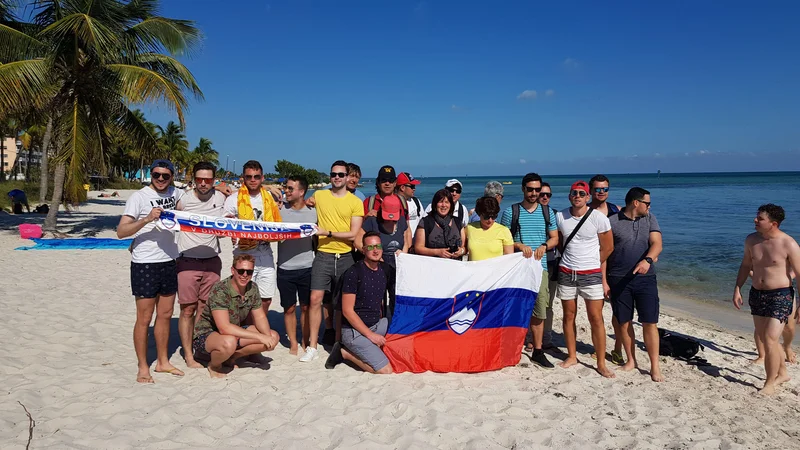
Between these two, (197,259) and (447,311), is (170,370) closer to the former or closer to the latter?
(197,259)

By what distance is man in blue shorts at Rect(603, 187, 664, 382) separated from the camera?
5.12 metres

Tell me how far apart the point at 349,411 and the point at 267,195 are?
8.20ft

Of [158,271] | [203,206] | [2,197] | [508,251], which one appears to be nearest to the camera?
[158,271]

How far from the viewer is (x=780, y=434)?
4098 mm

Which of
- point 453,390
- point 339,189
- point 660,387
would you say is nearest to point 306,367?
point 453,390

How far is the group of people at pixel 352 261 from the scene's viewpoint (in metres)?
4.66

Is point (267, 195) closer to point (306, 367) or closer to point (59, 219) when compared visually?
point (306, 367)

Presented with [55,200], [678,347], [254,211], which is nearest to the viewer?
[254,211]

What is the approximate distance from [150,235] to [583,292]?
434cm

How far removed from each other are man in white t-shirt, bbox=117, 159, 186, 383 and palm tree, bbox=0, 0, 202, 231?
27.0 ft

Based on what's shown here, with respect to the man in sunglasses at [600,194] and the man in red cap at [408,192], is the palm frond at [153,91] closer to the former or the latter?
the man in red cap at [408,192]

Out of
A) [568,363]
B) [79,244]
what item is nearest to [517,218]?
[568,363]

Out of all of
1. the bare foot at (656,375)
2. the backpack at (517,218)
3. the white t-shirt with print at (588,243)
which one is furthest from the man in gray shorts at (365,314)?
the bare foot at (656,375)

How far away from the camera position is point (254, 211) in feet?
17.4
